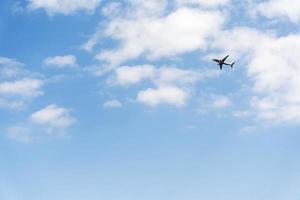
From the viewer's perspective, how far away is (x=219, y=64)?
572 ft
